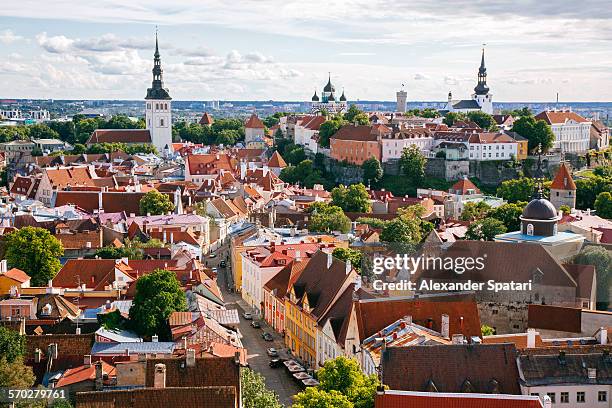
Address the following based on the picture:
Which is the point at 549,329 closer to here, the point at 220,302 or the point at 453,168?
the point at 220,302

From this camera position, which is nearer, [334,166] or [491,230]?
[491,230]

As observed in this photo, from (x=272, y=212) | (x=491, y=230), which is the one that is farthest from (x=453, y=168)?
(x=491, y=230)

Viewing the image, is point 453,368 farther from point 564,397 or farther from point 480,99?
point 480,99

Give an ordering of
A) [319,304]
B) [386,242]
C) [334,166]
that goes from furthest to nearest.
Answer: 1. [334,166]
2. [386,242]
3. [319,304]

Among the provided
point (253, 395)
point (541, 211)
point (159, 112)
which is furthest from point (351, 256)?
point (159, 112)

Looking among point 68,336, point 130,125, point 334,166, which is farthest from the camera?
point 130,125

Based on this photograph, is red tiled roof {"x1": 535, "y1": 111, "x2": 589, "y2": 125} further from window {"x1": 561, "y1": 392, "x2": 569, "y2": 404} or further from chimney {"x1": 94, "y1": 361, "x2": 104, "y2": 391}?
chimney {"x1": 94, "y1": 361, "x2": 104, "y2": 391}

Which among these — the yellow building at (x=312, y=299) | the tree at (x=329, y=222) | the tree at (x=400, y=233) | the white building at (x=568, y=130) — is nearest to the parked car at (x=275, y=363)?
the yellow building at (x=312, y=299)
